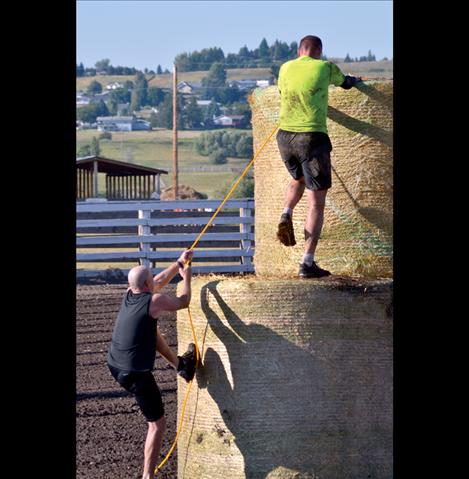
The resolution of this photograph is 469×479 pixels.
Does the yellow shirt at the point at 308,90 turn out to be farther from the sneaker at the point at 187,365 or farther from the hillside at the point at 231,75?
the hillside at the point at 231,75

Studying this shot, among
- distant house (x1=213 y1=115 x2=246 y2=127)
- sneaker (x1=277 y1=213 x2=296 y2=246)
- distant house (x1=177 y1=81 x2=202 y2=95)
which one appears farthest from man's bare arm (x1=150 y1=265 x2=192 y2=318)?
distant house (x1=177 y1=81 x2=202 y2=95)

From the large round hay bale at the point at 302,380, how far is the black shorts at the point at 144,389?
0.37 meters

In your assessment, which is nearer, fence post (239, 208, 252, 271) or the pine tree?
fence post (239, 208, 252, 271)

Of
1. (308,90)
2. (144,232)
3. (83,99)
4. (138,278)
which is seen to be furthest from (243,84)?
(138,278)

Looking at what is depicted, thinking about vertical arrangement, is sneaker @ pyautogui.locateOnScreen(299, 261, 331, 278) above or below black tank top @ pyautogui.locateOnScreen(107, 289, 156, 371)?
above

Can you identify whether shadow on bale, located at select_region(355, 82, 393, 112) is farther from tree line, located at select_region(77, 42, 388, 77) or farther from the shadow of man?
tree line, located at select_region(77, 42, 388, 77)

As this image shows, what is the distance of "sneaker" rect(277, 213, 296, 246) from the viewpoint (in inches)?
288

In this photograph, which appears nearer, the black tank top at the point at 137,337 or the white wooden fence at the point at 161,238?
the black tank top at the point at 137,337

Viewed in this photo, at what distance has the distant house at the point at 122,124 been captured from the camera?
436 feet

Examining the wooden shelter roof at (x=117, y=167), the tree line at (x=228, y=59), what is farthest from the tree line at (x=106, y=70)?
the wooden shelter roof at (x=117, y=167)

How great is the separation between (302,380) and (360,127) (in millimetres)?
1649
